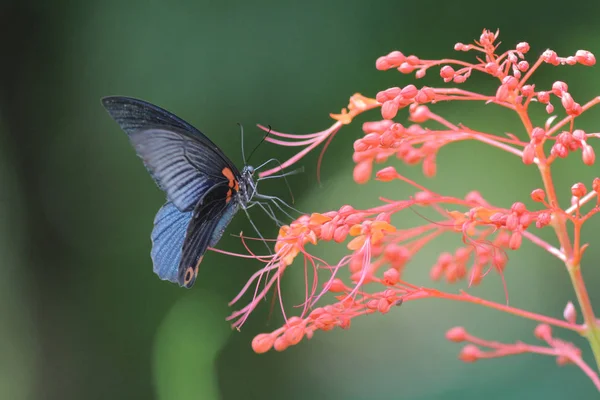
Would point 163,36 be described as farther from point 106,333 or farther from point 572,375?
point 572,375

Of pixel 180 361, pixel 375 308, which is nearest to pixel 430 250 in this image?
pixel 180 361

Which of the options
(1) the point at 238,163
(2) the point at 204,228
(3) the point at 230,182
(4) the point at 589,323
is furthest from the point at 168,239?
(1) the point at 238,163

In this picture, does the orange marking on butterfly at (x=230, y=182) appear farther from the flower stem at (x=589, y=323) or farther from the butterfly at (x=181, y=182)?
the flower stem at (x=589, y=323)

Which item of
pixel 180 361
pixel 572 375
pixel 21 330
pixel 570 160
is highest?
pixel 570 160

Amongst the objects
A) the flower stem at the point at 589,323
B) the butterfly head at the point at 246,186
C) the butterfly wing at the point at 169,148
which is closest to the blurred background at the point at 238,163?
the butterfly head at the point at 246,186

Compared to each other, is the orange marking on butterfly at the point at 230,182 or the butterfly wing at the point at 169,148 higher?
the butterfly wing at the point at 169,148
